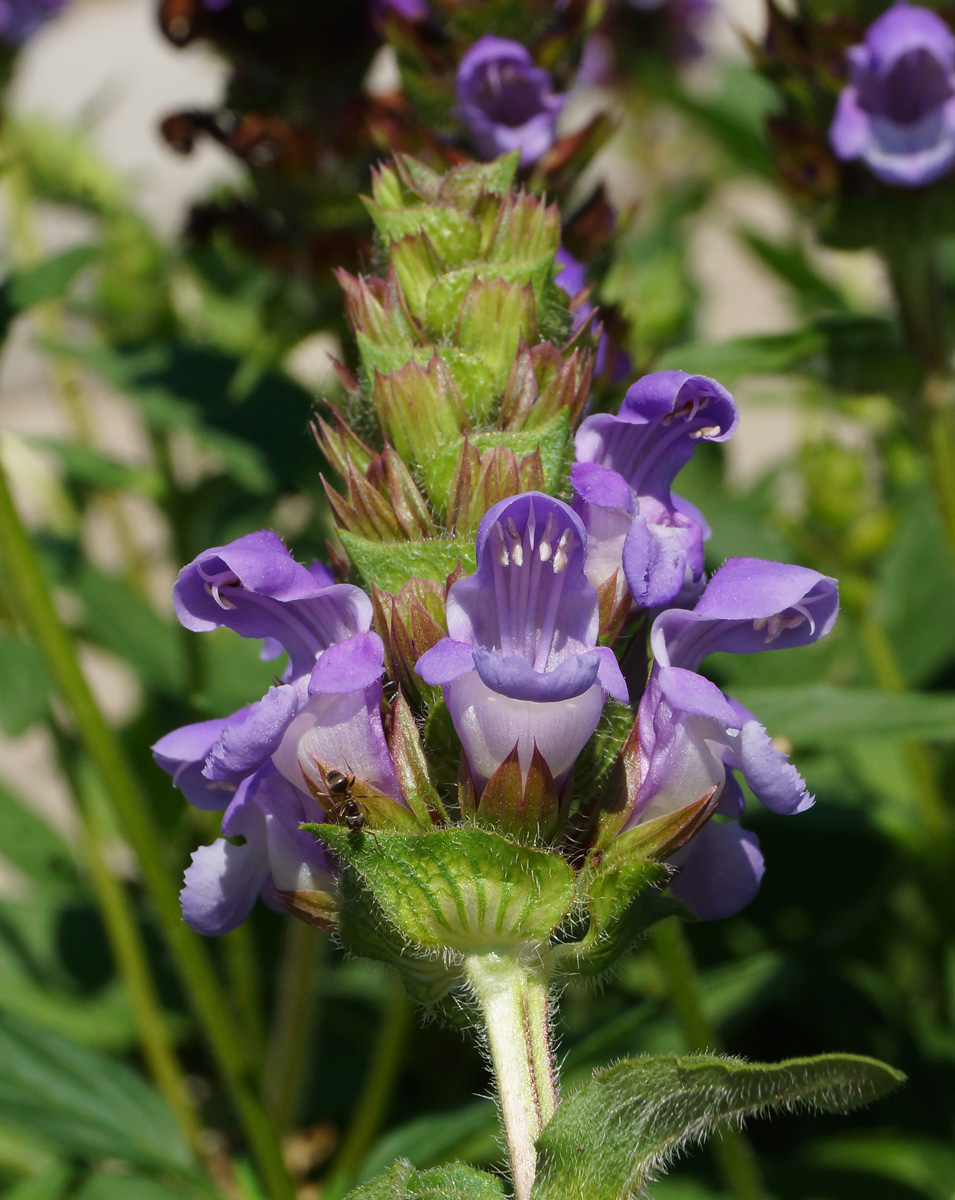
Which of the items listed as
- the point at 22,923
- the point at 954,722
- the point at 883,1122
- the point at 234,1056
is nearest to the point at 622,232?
the point at 954,722

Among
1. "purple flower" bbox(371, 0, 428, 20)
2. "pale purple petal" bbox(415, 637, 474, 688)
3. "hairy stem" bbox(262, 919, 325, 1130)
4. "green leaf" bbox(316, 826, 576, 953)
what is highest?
"purple flower" bbox(371, 0, 428, 20)

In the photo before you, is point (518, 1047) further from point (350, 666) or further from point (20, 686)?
point (20, 686)

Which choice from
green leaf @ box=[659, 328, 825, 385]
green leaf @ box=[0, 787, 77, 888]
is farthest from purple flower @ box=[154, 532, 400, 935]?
green leaf @ box=[0, 787, 77, 888]

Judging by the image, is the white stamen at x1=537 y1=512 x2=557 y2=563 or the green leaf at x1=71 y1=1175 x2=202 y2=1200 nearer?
the white stamen at x1=537 y1=512 x2=557 y2=563

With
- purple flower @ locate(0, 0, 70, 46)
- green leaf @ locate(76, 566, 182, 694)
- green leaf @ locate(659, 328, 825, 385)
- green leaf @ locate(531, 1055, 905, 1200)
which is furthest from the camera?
purple flower @ locate(0, 0, 70, 46)

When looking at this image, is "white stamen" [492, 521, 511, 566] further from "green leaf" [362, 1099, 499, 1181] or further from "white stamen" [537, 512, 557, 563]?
"green leaf" [362, 1099, 499, 1181]

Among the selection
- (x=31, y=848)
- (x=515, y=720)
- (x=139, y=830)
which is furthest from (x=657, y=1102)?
(x=31, y=848)

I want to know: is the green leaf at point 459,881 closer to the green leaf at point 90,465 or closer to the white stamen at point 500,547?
the white stamen at point 500,547
